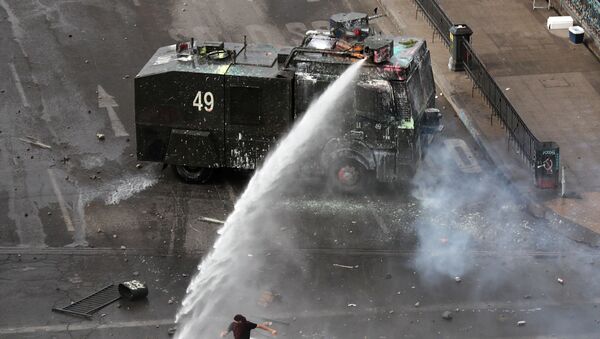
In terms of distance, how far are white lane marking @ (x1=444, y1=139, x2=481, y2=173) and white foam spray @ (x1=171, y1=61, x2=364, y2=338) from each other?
3.26m

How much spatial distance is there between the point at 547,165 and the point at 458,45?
5558 mm

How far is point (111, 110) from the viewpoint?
2442 centimetres

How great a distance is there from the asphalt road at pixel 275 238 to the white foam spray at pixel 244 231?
0.94 ft

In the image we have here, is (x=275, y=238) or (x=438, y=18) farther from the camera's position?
(x=438, y=18)

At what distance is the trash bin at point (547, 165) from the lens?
20969mm

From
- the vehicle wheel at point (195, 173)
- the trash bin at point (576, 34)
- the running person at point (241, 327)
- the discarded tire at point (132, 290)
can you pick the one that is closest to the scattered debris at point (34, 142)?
the vehicle wheel at point (195, 173)

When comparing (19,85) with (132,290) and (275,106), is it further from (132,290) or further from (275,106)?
(132,290)

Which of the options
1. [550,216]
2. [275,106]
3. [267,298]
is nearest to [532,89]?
[550,216]

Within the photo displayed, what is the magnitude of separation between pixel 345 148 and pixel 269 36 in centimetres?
787

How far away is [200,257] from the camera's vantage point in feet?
62.8

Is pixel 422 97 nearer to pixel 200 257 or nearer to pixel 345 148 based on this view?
pixel 345 148

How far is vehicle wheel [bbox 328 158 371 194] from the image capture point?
68.5ft

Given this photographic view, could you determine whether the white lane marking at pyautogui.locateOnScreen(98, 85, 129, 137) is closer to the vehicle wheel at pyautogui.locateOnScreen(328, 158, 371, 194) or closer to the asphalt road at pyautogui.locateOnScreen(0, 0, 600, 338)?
the asphalt road at pyautogui.locateOnScreen(0, 0, 600, 338)

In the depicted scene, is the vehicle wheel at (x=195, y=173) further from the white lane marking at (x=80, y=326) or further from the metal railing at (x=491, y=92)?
the metal railing at (x=491, y=92)
